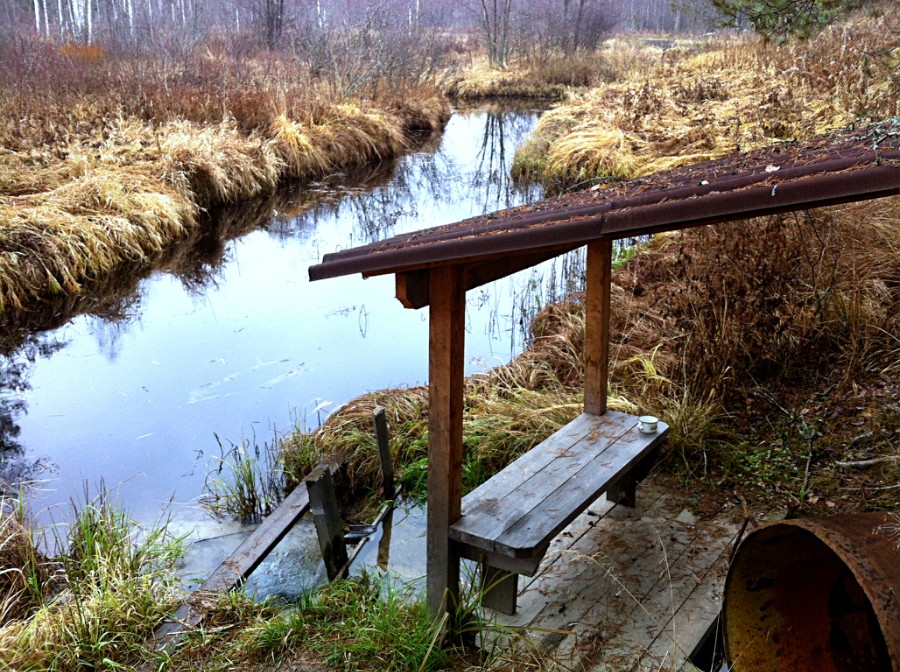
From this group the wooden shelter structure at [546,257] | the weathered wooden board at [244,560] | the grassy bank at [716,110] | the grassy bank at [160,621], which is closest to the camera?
the wooden shelter structure at [546,257]

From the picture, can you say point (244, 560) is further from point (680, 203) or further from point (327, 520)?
point (680, 203)

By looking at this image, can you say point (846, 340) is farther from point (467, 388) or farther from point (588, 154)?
point (588, 154)

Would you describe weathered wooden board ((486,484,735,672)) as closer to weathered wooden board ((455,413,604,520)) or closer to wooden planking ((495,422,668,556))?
wooden planking ((495,422,668,556))

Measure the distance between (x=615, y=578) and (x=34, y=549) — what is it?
283 centimetres

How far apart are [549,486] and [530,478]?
101mm

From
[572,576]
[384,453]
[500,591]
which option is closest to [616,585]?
[572,576]

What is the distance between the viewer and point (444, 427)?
2.75 meters

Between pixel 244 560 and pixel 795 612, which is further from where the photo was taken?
pixel 244 560

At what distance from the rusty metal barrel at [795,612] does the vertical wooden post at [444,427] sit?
3.08 feet

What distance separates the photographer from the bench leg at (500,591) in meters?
2.89

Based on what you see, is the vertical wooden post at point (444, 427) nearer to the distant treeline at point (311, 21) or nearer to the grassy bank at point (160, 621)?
the grassy bank at point (160, 621)

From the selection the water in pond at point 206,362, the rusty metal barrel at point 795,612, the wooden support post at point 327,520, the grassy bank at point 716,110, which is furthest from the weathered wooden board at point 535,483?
the grassy bank at point 716,110

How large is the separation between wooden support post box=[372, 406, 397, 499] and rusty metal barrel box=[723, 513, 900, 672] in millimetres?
2399

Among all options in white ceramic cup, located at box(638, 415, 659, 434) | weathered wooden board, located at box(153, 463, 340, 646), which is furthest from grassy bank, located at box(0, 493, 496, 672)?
white ceramic cup, located at box(638, 415, 659, 434)
